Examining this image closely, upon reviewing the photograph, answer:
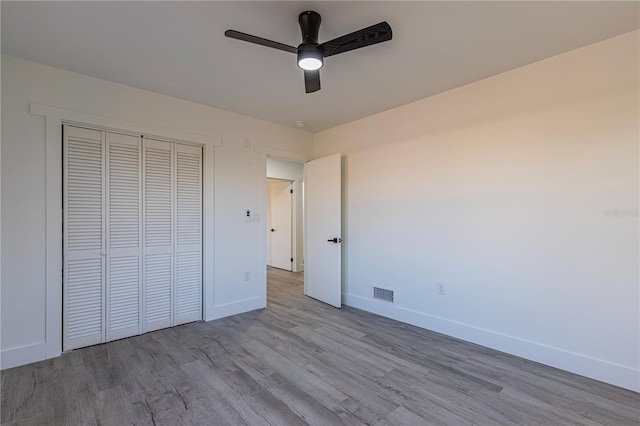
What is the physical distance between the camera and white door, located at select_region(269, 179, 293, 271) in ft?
22.0

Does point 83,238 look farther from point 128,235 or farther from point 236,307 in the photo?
point 236,307

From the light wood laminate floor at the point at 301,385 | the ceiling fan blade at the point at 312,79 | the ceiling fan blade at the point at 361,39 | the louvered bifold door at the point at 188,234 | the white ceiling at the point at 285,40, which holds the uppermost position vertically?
the white ceiling at the point at 285,40

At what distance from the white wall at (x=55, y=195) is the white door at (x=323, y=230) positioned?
0.91m

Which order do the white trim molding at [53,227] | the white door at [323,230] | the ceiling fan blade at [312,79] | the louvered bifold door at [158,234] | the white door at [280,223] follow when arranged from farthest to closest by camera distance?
1. the white door at [280,223]
2. the white door at [323,230]
3. the louvered bifold door at [158,234]
4. the white trim molding at [53,227]
5. the ceiling fan blade at [312,79]

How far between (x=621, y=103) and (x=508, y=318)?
6.38 feet

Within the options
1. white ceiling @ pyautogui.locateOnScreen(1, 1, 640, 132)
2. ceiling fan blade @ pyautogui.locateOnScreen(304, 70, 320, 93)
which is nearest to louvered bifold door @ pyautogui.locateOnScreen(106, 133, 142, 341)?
white ceiling @ pyautogui.locateOnScreen(1, 1, 640, 132)

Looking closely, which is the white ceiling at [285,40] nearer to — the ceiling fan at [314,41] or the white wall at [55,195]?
the ceiling fan at [314,41]

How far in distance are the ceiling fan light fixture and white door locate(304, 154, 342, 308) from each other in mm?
2143

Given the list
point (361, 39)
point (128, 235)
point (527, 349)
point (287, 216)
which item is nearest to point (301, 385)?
point (527, 349)

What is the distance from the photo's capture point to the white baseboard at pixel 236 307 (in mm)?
3576

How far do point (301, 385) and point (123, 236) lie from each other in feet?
7.69

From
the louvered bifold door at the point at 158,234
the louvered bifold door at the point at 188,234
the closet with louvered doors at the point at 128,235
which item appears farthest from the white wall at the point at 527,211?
the louvered bifold door at the point at 158,234

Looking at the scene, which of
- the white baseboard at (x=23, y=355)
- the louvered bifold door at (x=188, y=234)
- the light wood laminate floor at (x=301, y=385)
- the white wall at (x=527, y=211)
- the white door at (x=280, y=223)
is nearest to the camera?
the light wood laminate floor at (x=301, y=385)

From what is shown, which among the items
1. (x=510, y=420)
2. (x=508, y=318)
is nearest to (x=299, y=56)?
(x=510, y=420)
